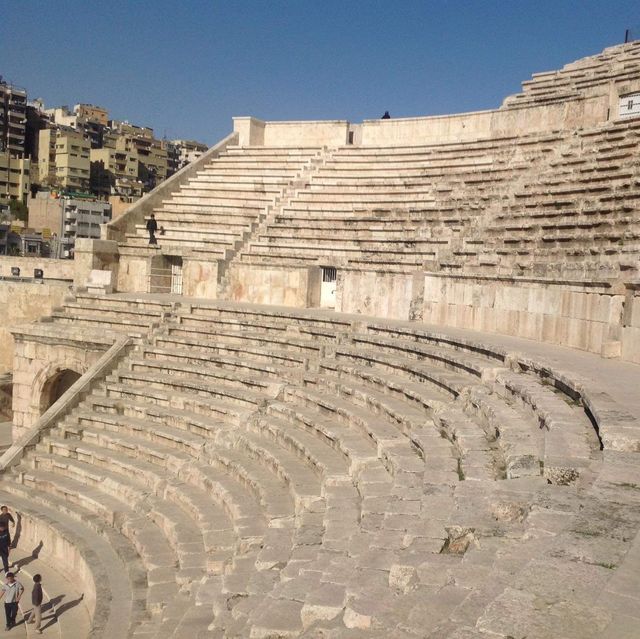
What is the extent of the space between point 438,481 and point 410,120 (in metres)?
16.7

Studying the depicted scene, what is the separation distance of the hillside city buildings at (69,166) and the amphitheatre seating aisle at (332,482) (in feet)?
106

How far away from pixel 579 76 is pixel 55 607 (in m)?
18.8

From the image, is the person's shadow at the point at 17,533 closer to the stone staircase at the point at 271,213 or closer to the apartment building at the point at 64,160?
the stone staircase at the point at 271,213

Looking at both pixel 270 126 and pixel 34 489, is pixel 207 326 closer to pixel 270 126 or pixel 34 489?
pixel 34 489

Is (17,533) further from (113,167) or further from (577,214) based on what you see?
(113,167)

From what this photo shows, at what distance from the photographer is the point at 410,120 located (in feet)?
67.5

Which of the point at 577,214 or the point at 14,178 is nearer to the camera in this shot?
the point at 577,214

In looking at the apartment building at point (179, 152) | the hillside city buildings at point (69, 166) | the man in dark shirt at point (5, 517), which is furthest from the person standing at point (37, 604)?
the apartment building at point (179, 152)

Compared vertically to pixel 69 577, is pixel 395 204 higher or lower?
higher

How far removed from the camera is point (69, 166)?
65.5 metres

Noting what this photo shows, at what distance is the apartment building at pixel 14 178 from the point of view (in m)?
59.3

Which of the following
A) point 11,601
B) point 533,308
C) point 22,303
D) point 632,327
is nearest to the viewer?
point 11,601

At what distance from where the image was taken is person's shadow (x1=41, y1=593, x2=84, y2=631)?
8.54m

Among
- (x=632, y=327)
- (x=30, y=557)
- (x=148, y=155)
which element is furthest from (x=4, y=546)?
(x=148, y=155)
